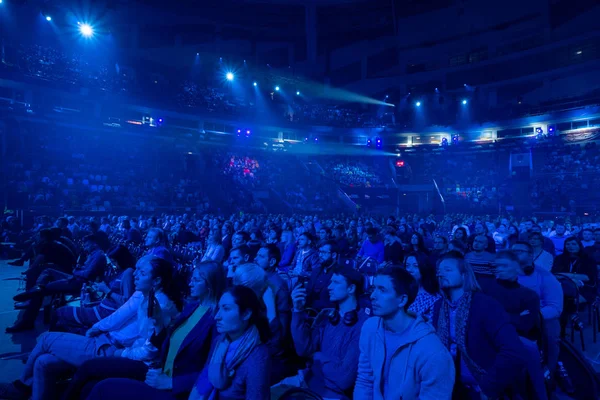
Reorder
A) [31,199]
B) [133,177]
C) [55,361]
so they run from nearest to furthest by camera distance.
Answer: [55,361], [31,199], [133,177]

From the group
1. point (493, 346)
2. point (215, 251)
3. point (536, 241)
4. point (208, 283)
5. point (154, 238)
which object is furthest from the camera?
point (215, 251)

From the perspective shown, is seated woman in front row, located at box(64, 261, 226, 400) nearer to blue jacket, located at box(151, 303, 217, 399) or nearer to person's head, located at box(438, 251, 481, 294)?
blue jacket, located at box(151, 303, 217, 399)

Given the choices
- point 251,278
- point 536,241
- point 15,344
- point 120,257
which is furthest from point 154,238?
point 536,241

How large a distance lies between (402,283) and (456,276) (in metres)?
0.68

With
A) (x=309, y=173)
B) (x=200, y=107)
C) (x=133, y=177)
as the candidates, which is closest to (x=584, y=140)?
(x=309, y=173)

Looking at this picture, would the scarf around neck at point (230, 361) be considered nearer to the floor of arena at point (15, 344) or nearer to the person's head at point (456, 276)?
the person's head at point (456, 276)

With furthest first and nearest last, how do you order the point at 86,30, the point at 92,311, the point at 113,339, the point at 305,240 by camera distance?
1. the point at 86,30
2. the point at 305,240
3. the point at 92,311
4. the point at 113,339

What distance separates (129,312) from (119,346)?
0.30 metres

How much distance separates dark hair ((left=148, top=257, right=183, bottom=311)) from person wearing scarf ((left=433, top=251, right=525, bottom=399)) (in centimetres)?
217

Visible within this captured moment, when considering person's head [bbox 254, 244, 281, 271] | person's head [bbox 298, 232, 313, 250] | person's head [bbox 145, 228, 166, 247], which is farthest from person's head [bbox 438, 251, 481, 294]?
person's head [bbox 145, 228, 166, 247]

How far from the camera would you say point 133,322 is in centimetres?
361

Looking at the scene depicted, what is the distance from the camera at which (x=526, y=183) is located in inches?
1168

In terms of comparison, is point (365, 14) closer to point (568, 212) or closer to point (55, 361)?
point (568, 212)

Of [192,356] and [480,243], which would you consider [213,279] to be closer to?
[192,356]
